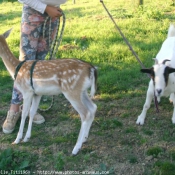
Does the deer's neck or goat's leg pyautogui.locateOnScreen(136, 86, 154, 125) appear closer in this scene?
the deer's neck

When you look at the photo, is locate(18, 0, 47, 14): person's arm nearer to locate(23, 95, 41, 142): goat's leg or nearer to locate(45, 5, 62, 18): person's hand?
locate(45, 5, 62, 18): person's hand

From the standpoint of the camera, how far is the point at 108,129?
444cm

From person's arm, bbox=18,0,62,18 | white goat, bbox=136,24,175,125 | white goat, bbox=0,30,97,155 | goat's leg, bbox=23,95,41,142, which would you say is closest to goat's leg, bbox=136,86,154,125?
white goat, bbox=136,24,175,125

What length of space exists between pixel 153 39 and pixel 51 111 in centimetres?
370

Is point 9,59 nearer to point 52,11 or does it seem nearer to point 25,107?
point 25,107

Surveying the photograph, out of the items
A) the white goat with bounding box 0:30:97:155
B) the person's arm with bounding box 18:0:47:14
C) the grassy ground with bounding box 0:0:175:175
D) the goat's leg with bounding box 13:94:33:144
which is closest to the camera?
the grassy ground with bounding box 0:0:175:175

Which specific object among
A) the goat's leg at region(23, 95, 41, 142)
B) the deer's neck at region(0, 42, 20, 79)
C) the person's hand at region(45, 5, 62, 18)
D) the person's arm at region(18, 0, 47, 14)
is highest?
the person's arm at region(18, 0, 47, 14)

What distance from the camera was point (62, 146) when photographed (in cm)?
407

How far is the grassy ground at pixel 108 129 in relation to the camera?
3.67 metres

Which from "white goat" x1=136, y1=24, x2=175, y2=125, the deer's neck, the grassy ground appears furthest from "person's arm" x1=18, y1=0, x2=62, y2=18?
the grassy ground

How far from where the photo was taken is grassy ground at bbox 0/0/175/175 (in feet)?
12.0

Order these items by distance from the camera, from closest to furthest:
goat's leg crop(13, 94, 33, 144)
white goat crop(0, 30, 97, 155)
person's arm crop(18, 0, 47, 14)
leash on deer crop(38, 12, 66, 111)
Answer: white goat crop(0, 30, 97, 155)
goat's leg crop(13, 94, 33, 144)
person's arm crop(18, 0, 47, 14)
leash on deer crop(38, 12, 66, 111)

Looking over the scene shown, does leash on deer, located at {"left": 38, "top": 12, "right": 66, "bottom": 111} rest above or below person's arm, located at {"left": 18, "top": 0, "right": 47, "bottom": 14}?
below

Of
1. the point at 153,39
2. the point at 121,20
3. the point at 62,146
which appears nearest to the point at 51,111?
the point at 62,146
